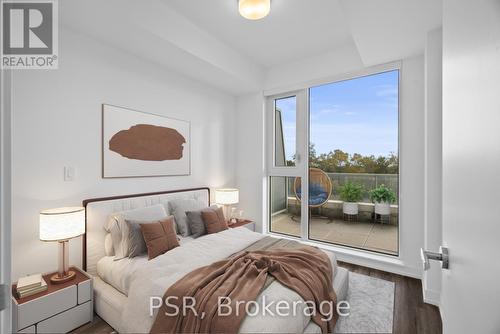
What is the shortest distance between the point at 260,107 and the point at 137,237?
109 inches

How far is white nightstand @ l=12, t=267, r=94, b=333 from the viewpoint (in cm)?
156

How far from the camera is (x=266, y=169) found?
394cm

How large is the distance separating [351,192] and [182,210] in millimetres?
2380

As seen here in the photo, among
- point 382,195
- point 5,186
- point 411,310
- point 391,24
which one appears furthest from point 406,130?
point 5,186

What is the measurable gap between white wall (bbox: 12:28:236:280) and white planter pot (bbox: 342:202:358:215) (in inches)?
99.4

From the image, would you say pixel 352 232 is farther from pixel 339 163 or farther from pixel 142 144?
pixel 142 144

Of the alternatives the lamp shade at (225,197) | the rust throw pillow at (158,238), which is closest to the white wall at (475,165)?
the rust throw pillow at (158,238)

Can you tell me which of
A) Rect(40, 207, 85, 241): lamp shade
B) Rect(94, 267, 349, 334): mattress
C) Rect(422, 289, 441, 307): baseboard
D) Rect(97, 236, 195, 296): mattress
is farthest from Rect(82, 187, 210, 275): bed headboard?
Rect(422, 289, 441, 307): baseboard

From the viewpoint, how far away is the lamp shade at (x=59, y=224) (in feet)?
5.80

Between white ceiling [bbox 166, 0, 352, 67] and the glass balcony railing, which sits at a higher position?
white ceiling [bbox 166, 0, 352, 67]

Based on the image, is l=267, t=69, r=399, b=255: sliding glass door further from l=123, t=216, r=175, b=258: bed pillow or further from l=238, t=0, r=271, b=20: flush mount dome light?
l=123, t=216, r=175, b=258: bed pillow

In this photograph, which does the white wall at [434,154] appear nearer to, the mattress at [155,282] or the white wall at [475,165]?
the mattress at [155,282]

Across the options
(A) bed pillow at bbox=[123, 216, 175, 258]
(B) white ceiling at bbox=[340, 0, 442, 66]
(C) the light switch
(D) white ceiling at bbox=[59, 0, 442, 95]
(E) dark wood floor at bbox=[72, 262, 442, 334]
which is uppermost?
(D) white ceiling at bbox=[59, 0, 442, 95]

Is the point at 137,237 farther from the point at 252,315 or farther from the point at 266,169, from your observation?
the point at 266,169
